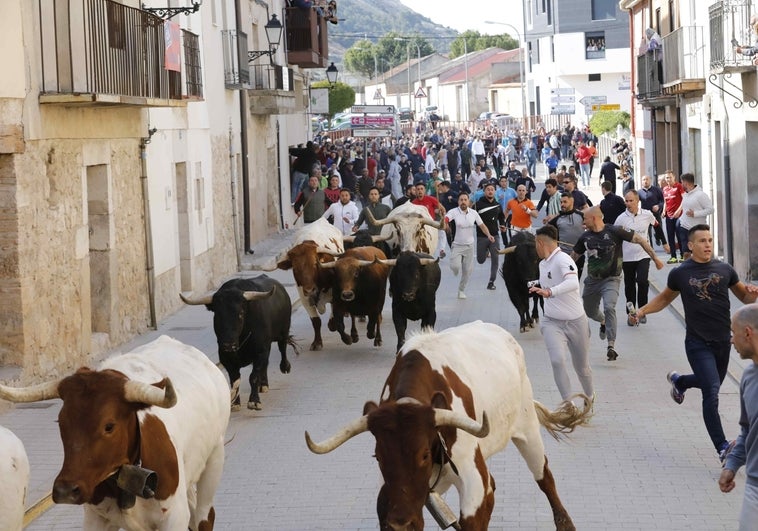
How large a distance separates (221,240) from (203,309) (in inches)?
176

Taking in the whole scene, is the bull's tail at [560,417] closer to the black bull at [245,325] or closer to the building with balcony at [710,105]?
the black bull at [245,325]

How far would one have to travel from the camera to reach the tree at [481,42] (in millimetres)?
157500

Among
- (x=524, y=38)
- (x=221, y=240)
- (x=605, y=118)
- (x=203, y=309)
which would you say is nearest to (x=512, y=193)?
(x=221, y=240)

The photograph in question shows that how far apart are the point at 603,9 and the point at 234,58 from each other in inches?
1748

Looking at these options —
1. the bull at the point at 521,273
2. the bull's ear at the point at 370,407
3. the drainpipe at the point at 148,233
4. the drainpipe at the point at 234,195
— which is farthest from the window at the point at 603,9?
the bull's ear at the point at 370,407

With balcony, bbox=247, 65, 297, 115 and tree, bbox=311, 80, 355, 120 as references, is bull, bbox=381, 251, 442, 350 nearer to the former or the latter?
balcony, bbox=247, 65, 297, 115

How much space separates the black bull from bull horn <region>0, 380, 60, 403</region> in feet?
19.6

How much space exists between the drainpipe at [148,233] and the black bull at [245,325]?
586 cm

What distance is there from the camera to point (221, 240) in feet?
85.4

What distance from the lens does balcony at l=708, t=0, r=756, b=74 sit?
70.7 feet

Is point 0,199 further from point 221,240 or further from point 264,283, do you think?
point 221,240

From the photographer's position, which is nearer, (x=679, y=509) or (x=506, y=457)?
(x=679, y=509)

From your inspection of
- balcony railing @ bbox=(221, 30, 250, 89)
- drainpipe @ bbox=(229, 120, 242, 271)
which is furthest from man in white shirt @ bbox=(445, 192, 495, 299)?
balcony railing @ bbox=(221, 30, 250, 89)

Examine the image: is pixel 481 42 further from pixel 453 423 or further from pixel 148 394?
pixel 148 394
